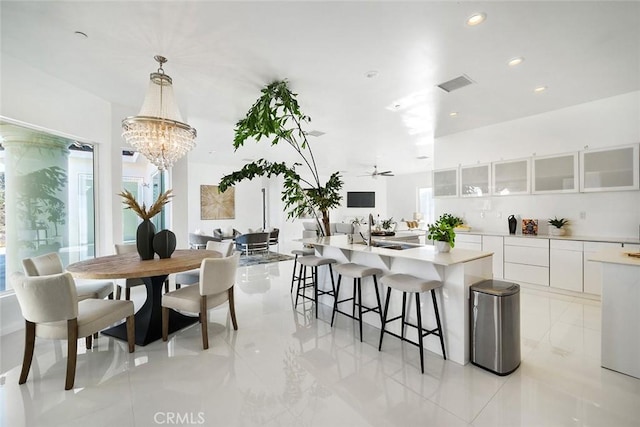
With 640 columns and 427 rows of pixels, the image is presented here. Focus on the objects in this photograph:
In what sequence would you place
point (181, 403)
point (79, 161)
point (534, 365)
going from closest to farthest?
point (181, 403) < point (534, 365) < point (79, 161)

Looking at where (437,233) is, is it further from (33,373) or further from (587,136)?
(33,373)

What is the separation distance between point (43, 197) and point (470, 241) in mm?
6550

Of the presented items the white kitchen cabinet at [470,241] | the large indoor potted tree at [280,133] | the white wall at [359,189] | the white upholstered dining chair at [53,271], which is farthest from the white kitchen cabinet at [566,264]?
the white wall at [359,189]

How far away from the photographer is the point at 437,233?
277 centimetres

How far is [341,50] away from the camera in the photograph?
2693 mm

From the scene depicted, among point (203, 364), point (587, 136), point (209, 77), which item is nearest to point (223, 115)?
point (209, 77)

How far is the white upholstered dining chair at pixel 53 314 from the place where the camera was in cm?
202

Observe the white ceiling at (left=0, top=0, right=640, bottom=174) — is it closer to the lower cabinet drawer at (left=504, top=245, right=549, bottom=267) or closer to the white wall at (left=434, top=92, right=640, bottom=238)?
the white wall at (left=434, top=92, right=640, bottom=238)

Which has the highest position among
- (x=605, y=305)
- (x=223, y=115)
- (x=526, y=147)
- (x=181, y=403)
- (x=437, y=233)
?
(x=223, y=115)

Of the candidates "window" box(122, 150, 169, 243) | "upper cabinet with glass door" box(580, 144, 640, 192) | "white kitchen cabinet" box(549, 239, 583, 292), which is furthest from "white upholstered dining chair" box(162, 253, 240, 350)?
"upper cabinet with glass door" box(580, 144, 640, 192)

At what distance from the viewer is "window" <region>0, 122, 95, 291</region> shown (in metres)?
3.15

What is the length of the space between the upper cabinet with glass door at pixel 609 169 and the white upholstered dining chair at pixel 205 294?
5152 mm

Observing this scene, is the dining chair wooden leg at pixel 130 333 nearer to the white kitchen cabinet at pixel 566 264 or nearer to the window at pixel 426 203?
the white kitchen cabinet at pixel 566 264

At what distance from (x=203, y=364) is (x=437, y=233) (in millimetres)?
2519
